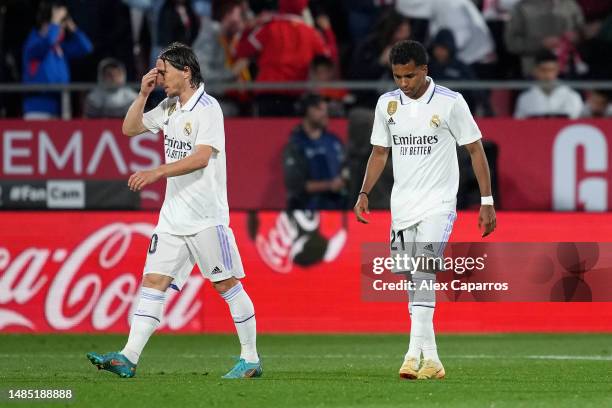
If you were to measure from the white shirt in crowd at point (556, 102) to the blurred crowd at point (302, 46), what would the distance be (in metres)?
0.01

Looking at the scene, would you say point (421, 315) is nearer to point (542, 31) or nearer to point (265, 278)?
point (265, 278)

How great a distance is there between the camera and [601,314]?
14875mm

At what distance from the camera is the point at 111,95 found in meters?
16.7

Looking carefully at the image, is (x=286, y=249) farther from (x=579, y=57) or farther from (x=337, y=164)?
(x=579, y=57)

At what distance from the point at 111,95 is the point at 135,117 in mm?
6835

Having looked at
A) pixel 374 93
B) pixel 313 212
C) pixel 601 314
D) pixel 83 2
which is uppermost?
pixel 83 2

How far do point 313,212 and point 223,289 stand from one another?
5413mm

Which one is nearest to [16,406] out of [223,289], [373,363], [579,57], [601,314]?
[223,289]

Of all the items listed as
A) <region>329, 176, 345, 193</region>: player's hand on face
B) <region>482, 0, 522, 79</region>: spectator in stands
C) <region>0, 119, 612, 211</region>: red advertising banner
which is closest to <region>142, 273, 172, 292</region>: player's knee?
<region>329, 176, 345, 193</region>: player's hand on face

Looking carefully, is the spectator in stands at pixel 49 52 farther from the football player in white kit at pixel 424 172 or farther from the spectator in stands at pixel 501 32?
the football player in white kit at pixel 424 172

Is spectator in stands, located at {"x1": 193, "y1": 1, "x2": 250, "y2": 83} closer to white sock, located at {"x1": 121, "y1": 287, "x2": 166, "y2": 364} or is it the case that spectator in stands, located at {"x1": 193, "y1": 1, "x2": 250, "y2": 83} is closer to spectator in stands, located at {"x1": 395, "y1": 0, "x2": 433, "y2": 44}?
spectator in stands, located at {"x1": 395, "y1": 0, "x2": 433, "y2": 44}

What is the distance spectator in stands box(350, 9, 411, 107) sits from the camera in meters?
17.0

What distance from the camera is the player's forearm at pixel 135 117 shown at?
389 inches

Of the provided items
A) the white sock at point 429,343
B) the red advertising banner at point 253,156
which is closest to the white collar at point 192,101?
the white sock at point 429,343
